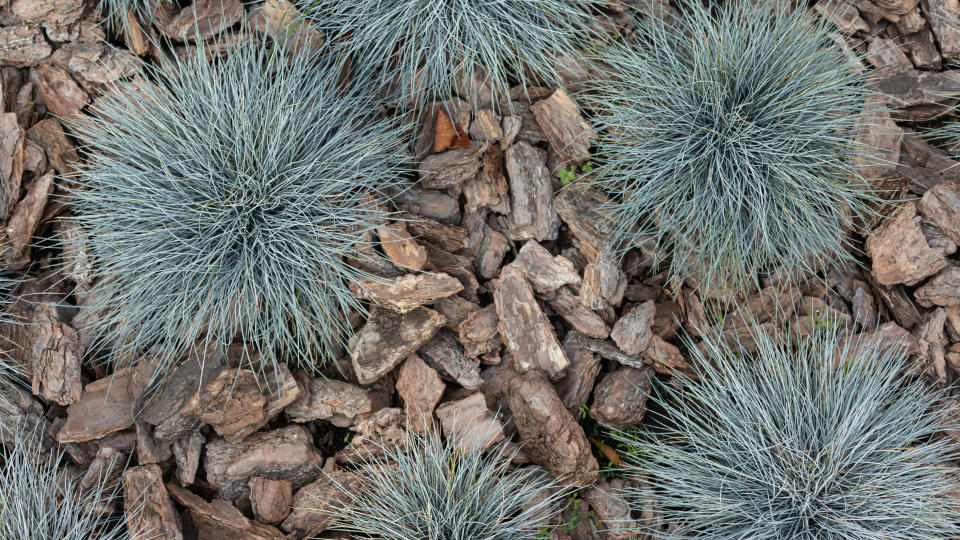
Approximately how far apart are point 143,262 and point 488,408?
155 cm

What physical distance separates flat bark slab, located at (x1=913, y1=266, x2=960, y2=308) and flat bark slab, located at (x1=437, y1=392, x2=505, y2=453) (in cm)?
195

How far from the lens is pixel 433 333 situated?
268 cm

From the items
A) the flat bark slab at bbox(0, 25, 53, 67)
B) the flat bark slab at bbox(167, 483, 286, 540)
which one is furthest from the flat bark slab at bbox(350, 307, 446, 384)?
the flat bark slab at bbox(0, 25, 53, 67)

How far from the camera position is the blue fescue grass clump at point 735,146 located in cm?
259

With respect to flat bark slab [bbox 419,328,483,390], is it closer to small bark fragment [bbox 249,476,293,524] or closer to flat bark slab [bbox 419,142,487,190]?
flat bark slab [bbox 419,142,487,190]

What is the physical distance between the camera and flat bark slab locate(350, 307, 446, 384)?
265 cm

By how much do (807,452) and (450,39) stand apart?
7.35 ft

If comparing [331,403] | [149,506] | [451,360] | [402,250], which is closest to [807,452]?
[451,360]

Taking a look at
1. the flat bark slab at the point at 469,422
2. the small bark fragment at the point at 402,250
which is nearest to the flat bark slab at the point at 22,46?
the small bark fragment at the point at 402,250

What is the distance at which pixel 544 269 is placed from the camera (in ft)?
9.00

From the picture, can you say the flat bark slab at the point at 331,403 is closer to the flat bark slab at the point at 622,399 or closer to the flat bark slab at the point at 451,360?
the flat bark slab at the point at 451,360

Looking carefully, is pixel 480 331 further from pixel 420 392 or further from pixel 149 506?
pixel 149 506

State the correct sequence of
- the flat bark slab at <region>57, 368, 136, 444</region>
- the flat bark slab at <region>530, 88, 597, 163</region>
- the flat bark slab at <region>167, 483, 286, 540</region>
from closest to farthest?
1. the flat bark slab at <region>167, 483, 286, 540</region>
2. the flat bark slab at <region>57, 368, 136, 444</region>
3. the flat bark slab at <region>530, 88, 597, 163</region>

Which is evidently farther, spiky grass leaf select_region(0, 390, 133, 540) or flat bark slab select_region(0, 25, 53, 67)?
flat bark slab select_region(0, 25, 53, 67)
